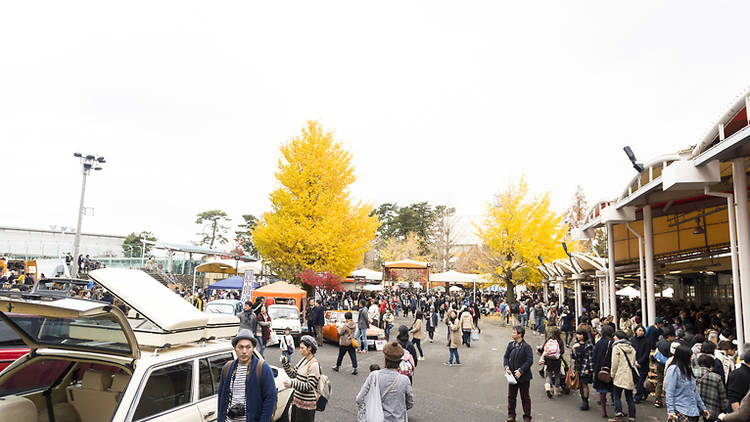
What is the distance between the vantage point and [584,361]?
8719 millimetres

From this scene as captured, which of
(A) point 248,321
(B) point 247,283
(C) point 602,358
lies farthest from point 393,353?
(B) point 247,283

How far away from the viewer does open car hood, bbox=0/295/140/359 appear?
3.33m

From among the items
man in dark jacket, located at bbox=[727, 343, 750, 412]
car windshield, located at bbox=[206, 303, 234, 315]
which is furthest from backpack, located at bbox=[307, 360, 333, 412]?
car windshield, located at bbox=[206, 303, 234, 315]

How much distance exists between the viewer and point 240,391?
4.04 meters

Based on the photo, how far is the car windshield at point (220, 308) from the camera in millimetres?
15664

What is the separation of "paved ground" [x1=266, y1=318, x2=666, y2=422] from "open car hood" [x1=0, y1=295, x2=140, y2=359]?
4223 mm

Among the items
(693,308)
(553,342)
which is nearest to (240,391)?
(553,342)

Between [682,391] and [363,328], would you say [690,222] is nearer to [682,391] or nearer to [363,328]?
[682,391]

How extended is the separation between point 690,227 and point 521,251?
15.4 metres

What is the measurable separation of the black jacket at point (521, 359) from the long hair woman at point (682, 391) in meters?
1.95

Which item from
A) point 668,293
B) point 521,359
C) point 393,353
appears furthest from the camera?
point 668,293

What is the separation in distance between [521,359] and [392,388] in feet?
12.2

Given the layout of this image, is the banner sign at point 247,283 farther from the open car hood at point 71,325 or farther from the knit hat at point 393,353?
the knit hat at point 393,353

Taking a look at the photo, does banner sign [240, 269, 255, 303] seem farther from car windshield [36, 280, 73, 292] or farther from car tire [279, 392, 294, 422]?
car tire [279, 392, 294, 422]
